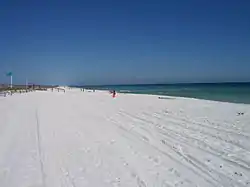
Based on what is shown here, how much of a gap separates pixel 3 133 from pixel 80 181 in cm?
575

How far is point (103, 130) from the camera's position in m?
9.72

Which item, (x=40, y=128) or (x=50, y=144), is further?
(x=40, y=128)

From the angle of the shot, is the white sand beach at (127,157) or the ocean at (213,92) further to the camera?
the ocean at (213,92)

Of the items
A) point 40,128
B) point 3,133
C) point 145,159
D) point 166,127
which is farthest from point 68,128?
point 145,159

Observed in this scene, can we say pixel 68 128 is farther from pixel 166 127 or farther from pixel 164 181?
pixel 164 181

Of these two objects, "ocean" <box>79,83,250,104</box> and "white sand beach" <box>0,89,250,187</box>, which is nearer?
"white sand beach" <box>0,89,250,187</box>

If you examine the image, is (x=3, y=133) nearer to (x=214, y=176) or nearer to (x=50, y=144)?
(x=50, y=144)

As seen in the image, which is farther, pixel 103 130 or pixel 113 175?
pixel 103 130

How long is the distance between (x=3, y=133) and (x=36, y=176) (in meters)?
5.07

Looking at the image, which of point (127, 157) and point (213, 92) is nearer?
point (127, 157)

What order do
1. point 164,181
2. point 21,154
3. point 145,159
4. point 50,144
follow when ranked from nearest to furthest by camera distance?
point 164,181 < point 145,159 < point 21,154 < point 50,144

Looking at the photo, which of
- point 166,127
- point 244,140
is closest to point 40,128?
point 166,127

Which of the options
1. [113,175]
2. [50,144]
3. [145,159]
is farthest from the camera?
[50,144]

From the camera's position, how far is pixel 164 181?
4586 millimetres
